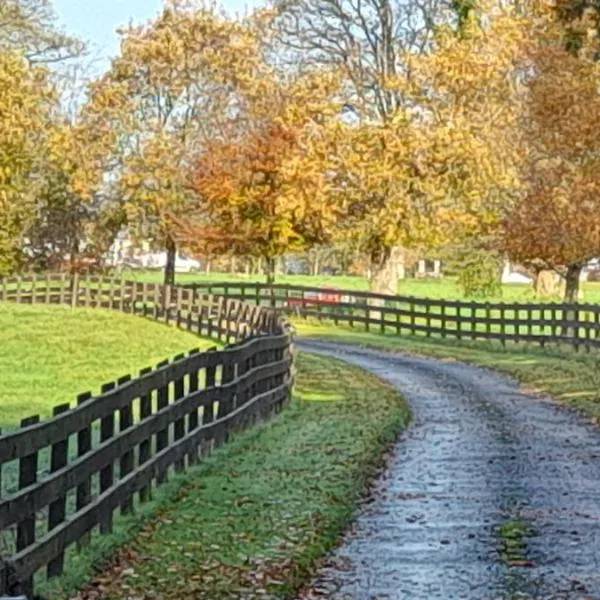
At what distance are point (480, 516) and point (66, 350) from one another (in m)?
20.7

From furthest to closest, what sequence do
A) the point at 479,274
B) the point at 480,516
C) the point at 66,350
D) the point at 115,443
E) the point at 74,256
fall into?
the point at 479,274 < the point at 74,256 < the point at 66,350 < the point at 480,516 < the point at 115,443

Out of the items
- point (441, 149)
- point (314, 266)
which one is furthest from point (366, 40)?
point (314, 266)

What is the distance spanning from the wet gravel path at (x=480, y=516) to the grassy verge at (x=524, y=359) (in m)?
2.67

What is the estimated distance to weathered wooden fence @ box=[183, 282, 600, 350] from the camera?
36.1 m

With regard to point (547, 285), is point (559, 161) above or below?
above

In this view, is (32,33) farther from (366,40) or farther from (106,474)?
(106,474)

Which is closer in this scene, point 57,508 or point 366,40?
point 57,508

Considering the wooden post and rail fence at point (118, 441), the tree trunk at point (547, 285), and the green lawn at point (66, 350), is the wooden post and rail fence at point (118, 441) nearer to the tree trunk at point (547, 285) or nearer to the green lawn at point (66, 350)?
the green lawn at point (66, 350)

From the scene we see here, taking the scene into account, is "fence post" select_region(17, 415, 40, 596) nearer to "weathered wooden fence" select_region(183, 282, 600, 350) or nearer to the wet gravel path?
the wet gravel path

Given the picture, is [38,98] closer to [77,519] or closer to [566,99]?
[566,99]

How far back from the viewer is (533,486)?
1337cm

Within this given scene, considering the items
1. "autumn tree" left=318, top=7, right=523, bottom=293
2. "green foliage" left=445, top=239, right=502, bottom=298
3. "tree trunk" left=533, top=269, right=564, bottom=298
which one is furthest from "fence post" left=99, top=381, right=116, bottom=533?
"tree trunk" left=533, top=269, right=564, bottom=298

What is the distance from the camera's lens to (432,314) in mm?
42281

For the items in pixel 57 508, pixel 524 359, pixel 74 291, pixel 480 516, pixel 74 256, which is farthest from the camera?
pixel 74 256
